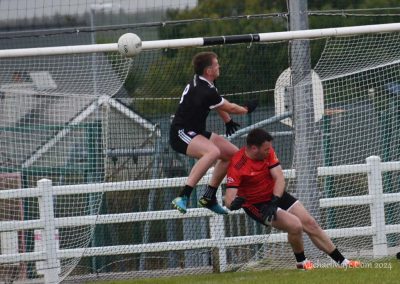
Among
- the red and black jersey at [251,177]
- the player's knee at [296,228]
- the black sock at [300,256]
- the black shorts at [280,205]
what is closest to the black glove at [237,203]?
Result: the red and black jersey at [251,177]

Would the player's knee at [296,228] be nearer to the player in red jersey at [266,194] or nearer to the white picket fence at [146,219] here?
the player in red jersey at [266,194]

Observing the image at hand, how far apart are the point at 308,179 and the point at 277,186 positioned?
1937 mm

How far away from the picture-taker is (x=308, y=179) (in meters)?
14.5

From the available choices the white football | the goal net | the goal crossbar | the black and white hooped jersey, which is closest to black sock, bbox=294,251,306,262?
the goal net

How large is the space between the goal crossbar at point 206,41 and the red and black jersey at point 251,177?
1.38m

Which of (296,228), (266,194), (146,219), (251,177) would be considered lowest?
(296,228)

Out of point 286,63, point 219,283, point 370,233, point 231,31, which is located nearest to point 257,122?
point 286,63

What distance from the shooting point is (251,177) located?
41.7 ft

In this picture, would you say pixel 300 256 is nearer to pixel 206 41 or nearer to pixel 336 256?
pixel 336 256

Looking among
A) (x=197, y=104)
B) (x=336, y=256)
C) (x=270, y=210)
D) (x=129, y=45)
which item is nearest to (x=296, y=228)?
(x=270, y=210)

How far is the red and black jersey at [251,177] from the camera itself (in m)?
12.6

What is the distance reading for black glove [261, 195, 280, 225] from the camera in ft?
41.0

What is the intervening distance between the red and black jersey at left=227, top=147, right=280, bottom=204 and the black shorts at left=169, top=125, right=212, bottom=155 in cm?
45

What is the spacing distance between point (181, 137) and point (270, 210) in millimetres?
1251
